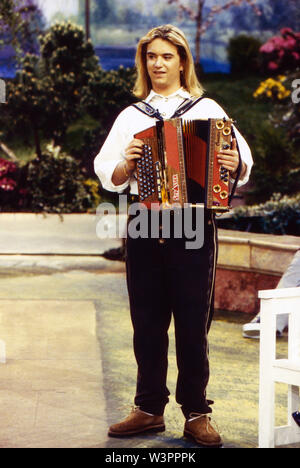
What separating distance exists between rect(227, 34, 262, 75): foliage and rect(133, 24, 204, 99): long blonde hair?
574 inches

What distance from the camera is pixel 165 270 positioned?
3.88 metres

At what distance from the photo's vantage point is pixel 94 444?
12.6 ft

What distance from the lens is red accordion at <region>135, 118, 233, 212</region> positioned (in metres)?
3.72

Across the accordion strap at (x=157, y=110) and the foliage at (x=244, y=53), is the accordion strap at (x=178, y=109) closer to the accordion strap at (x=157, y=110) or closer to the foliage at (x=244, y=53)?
the accordion strap at (x=157, y=110)

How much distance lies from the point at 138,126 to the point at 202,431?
1.40 metres

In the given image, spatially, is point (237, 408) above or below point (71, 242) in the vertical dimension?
below

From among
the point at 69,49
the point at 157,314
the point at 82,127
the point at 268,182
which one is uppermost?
the point at 69,49

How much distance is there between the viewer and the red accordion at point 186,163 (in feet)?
12.2

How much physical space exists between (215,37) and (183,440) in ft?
49.3

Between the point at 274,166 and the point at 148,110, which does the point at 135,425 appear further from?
the point at 274,166

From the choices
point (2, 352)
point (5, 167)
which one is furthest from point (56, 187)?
point (2, 352)

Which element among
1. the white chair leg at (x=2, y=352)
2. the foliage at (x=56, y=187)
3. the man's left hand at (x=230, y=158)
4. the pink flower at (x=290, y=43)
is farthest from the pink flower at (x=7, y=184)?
the man's left hand at (x=230, y=158)

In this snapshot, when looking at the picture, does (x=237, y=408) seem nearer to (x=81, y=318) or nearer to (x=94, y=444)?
(x=94, y=444)
